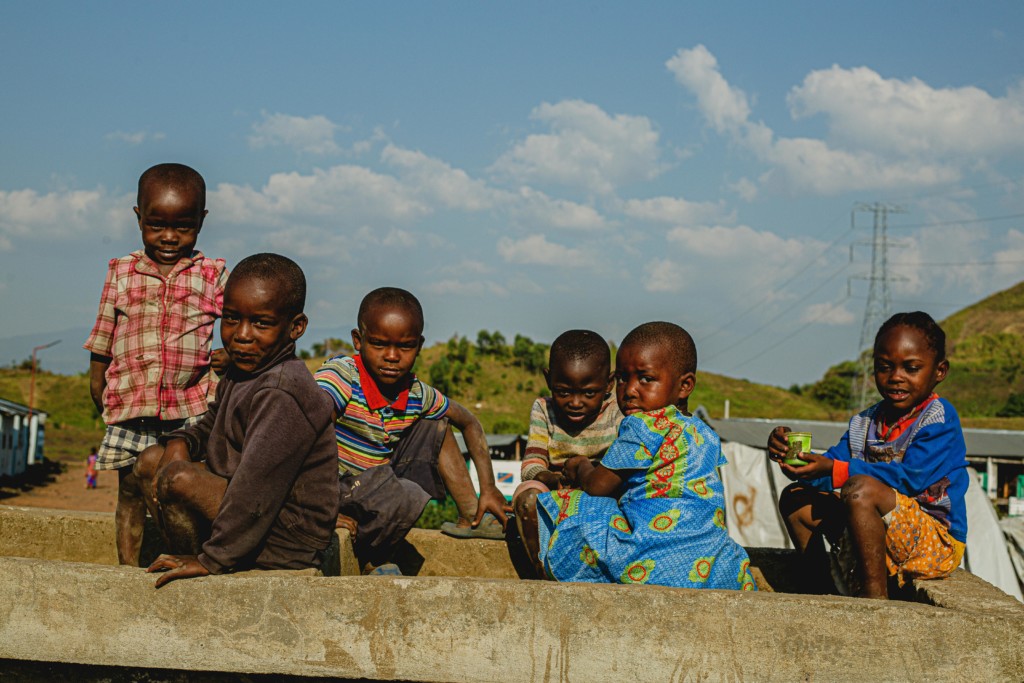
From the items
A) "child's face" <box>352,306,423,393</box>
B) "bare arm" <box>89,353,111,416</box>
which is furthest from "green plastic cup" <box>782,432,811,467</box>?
"bare arm" <box>89,353,111,416</box>

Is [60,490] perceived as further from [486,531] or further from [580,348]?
[580,348]

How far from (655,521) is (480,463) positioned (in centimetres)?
136

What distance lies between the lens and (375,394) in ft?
12.8

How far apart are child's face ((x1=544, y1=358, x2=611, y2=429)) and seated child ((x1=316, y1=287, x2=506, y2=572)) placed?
0.47 m

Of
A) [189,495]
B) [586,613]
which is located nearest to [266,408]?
[189,495]

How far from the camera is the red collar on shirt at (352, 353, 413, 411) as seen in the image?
388 cm

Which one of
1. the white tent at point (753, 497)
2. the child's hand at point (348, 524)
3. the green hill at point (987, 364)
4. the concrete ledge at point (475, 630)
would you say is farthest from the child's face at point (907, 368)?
the green hill at point (987, 364)

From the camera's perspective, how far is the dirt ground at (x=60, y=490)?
A: 1877cm

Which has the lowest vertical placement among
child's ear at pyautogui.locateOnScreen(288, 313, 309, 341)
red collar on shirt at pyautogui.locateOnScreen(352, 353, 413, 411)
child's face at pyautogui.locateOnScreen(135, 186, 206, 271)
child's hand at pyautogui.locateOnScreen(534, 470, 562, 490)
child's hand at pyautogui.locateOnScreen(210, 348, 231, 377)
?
child's hand at pyautogui.locateOnScreen(534, 470, 562, 490)

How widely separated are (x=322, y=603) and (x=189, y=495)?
71 cm

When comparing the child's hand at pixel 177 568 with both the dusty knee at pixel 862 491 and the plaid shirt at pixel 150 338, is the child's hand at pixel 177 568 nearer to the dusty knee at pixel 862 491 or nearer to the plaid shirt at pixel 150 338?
the plaid shirt at pixel 150 338

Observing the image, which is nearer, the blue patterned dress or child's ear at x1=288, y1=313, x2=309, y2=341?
the blue patterned dress

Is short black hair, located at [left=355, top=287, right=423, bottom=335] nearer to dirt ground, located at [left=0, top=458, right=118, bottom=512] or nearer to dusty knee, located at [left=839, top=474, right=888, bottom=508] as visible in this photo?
dusty knee, located at [left=839, top=474, right=888, bottom=508]

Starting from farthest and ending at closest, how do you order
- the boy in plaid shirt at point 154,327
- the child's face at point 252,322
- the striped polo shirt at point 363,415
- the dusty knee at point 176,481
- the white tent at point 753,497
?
the white tent at point 753,497
the boy in plaid shirt at point 154,327
the striped polo shirt at point 363,415
the child's face at point 252,322
the dusty knee at point 176,481
